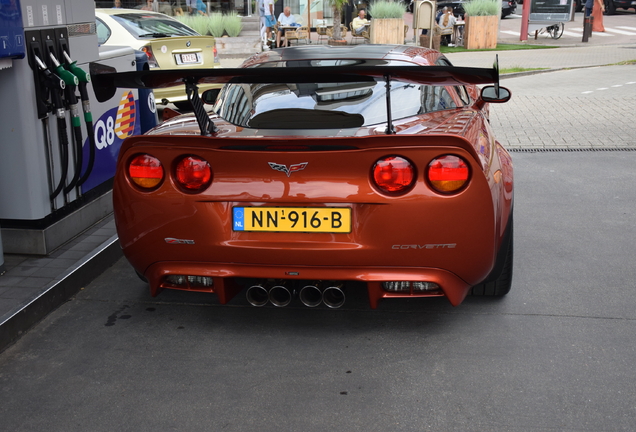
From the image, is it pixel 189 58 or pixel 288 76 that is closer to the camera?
pixel 288 76

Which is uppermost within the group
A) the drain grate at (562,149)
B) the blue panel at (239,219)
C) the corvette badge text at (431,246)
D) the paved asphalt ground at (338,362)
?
the blue panel at (239,219)

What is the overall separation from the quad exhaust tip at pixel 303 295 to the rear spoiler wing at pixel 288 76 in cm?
83

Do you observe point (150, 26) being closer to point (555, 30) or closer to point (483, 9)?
point (483, 9)

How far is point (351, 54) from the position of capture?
15.4ft

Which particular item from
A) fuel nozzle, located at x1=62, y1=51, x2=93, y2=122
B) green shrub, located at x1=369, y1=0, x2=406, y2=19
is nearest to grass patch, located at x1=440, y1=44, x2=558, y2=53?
green shrub, located at x1=369, y1=0, x2=406, y2=19

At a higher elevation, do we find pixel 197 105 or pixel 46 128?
pixel 197 105

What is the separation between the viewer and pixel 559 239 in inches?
217

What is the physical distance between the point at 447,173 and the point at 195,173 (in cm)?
119

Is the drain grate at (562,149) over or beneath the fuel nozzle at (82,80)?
beneath

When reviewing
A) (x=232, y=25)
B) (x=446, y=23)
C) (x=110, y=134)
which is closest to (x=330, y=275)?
(x=110, y=134)

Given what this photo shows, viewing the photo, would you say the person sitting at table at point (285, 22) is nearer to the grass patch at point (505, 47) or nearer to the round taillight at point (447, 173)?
the grass patch at point (505, 47)

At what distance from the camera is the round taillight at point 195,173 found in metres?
3.56

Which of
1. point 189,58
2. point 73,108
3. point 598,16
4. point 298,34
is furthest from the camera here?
point 598,16

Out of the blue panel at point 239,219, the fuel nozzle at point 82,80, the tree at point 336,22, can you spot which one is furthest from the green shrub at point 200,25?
the blue panel at point 239,219
